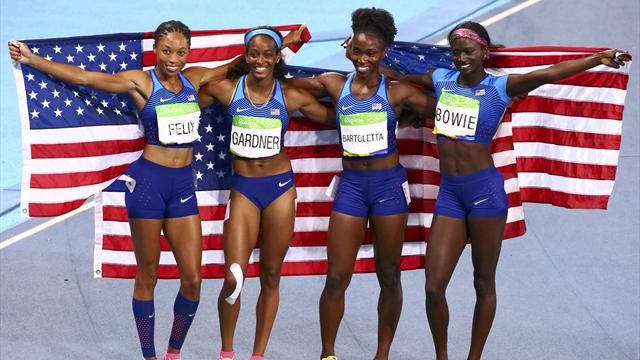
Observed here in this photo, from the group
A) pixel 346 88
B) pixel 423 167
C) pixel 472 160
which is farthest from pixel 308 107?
pixel 472 160

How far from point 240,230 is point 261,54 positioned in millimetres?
1167

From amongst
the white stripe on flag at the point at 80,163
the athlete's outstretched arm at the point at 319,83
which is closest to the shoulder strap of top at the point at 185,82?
the athlete's outstretched arm at the point at 319,83

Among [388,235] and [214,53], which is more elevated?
[214,53]

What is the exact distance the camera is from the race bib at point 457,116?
24.1ft

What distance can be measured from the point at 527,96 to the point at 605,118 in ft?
1.93

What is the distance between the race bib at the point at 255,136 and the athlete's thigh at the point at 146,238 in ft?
2.43

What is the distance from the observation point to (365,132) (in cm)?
745

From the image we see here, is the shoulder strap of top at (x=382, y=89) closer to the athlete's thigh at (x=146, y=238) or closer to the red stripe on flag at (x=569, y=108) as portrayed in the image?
the red stripe on flag at (x=569, y=108)

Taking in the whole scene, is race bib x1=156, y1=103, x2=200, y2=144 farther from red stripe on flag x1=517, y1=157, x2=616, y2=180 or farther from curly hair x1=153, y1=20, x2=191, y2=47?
red stripe on flag x1=517, y1=157, x2=616, y2=180

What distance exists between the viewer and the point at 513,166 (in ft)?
26.9

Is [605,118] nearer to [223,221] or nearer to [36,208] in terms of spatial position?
[223,221]

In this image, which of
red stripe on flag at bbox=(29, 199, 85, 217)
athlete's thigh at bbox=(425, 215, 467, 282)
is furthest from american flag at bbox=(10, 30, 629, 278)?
athlete's thigh at bbox=(425, 215, 467, 282)

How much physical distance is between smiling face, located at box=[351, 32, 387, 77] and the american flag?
63cm

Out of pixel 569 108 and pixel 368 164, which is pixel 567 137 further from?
pixel 368 164
